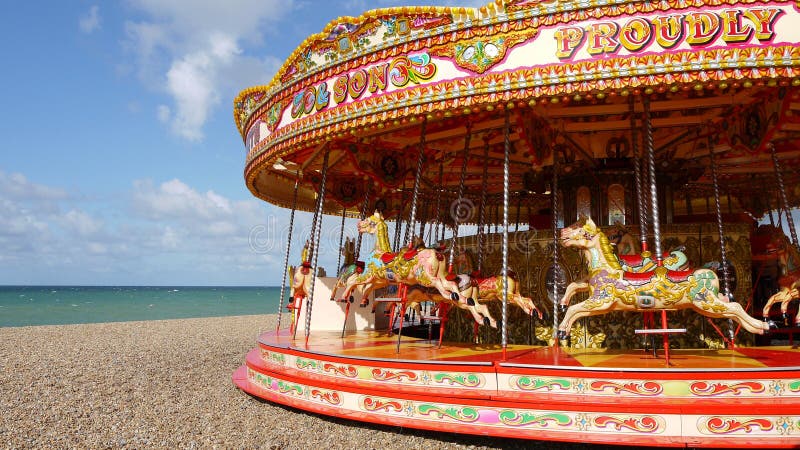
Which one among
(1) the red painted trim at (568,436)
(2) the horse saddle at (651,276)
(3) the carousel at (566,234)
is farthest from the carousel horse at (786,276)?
(1) the red painted trim at (568,436)

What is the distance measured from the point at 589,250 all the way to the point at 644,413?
1969 mm

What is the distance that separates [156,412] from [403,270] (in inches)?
151

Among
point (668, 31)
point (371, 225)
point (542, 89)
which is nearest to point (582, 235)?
point (542, 89)

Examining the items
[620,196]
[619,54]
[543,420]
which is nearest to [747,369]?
[543,420]

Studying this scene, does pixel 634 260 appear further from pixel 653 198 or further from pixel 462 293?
pixel 462 293

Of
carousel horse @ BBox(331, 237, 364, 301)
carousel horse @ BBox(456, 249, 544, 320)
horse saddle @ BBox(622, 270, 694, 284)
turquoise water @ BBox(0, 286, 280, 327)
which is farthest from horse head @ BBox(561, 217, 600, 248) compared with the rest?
turquoise water @ BBox(0, 286, 280, 327)

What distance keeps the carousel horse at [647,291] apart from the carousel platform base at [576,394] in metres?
0.51

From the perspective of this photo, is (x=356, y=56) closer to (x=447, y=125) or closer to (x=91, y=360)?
(x=447, y=125)

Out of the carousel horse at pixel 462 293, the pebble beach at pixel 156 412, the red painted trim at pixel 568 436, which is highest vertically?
the carousel horse at pixel 462 293

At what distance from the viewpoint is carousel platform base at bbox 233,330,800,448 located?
483 centimetres

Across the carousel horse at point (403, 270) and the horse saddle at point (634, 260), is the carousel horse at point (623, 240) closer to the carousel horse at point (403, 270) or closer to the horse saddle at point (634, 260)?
the horse saddle at point (634, 260)

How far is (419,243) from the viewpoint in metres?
7.66

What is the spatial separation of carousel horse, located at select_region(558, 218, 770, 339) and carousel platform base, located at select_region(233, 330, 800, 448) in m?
0.51

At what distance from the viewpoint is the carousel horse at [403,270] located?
6.87 meters
